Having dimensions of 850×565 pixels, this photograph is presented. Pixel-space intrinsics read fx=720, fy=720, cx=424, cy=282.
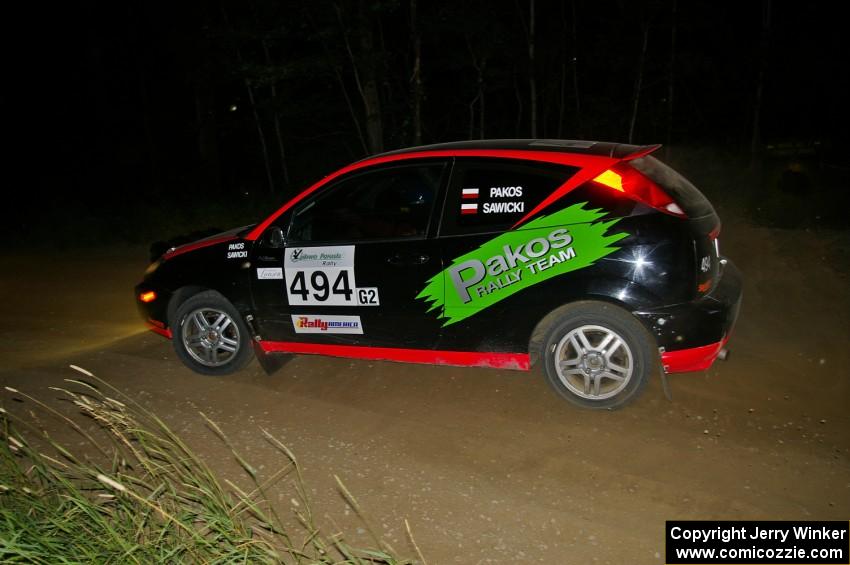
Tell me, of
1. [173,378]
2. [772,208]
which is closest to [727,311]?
[173,378]

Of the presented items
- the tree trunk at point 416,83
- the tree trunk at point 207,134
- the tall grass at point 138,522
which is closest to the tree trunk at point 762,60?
the tree trunk at point 416,83

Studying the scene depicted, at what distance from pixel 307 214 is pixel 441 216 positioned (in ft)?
3.83

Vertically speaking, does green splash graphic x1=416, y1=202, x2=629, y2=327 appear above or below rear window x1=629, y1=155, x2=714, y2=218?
below

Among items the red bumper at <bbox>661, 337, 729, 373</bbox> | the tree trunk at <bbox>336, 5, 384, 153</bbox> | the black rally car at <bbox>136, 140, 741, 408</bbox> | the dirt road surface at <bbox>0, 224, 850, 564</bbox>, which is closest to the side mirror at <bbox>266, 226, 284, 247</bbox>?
the black rally car at <bbox>136, 140, 741, 408</bbox>

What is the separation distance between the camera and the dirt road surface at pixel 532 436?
363 cm

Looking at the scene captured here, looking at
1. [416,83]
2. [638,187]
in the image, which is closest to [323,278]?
[638,187]

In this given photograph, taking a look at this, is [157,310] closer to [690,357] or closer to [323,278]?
[323,278]

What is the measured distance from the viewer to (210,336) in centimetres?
609

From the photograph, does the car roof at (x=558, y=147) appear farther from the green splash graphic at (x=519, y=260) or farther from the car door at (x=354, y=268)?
the green splash graphic at (x=519, y=260)

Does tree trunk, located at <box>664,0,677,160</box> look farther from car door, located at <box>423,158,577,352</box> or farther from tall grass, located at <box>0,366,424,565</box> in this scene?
tall grass, located at <box>0,366,424,565</box>

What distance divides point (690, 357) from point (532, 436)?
45.1 inches

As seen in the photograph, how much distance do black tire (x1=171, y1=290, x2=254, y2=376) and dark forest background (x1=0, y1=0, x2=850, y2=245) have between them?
36.6 feet

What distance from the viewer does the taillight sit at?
4.61 meters

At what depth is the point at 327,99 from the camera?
23.7m
